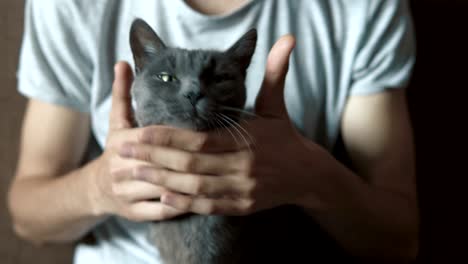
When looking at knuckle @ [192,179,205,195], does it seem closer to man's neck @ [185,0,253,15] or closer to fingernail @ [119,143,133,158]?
fingernail @ [119,143,133,158]

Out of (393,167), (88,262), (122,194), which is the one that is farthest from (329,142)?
(88,262)

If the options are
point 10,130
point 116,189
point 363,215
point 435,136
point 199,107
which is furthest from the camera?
point 435,136

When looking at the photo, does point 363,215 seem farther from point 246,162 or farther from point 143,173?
point 143,173

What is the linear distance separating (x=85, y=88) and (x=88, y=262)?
357mm

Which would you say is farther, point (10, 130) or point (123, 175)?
point (10, 130)

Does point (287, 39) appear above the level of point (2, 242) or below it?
above

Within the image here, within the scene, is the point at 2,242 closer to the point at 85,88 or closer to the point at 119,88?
the point at 85,88

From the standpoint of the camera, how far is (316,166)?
0.78m

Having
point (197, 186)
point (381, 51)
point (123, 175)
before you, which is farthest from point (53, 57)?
point (381, 51)

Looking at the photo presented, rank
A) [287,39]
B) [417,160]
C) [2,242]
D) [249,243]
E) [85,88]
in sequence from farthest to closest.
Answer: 1. [417,160]
2. [2,242]
3. [85,88]
4. [249,243]
5. [287,39]

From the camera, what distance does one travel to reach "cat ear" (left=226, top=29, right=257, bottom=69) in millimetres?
702

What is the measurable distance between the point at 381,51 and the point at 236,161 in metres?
0.40

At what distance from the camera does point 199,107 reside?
62 centimetres

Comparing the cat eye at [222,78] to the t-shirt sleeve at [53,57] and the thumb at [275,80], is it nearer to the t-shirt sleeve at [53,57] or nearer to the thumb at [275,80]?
the thumb at [275,80]
